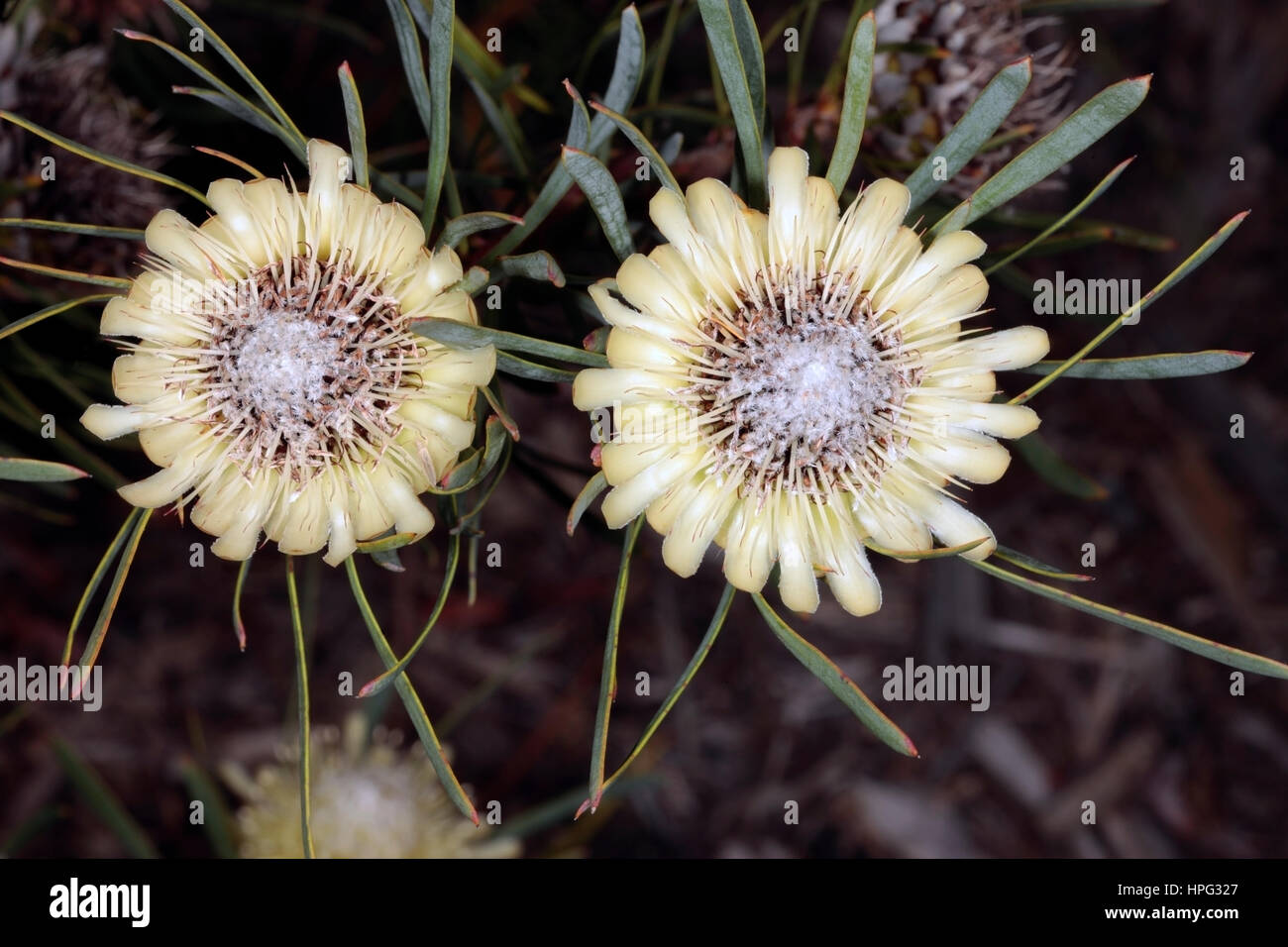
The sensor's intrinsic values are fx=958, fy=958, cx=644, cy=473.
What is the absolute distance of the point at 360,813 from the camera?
114cm

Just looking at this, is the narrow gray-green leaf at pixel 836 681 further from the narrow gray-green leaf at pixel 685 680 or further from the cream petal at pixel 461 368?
the cream petal at pixel 461 368

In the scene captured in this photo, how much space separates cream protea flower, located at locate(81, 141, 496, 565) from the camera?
1.85 feet

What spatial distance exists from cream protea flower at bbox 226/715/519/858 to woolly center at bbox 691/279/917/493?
74 centimetres

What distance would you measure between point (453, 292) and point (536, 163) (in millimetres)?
260

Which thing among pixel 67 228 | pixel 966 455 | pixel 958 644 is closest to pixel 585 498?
pixel 966 455

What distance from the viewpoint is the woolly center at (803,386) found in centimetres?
59

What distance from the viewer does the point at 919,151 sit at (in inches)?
29.3

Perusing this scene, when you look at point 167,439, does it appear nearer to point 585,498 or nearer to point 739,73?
point 585,498

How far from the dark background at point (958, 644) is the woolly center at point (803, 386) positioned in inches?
29.2

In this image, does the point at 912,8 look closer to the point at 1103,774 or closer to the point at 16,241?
the point at 16,241

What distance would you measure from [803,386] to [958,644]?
93 centimetres

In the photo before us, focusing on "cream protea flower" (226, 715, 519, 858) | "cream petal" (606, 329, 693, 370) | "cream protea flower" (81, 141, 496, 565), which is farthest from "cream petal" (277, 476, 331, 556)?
"cream protea flower" (226, 715, 519, 858)
